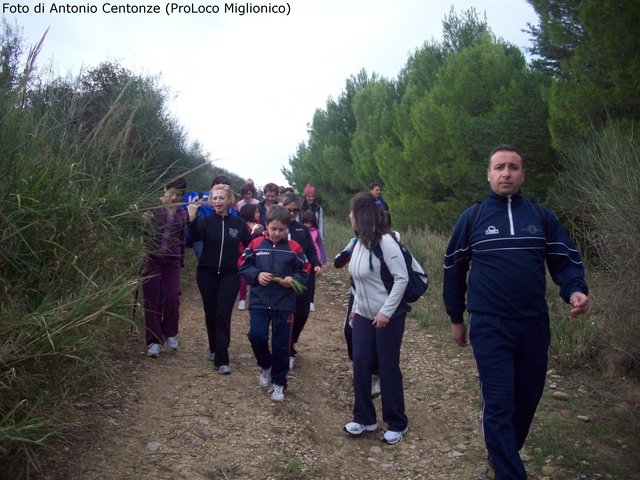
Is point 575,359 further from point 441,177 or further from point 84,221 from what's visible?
point 441,177

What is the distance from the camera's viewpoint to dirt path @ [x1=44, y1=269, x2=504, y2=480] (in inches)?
173

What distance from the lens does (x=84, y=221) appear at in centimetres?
402

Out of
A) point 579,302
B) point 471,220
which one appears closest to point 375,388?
point 471,220

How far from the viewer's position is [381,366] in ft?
16.4

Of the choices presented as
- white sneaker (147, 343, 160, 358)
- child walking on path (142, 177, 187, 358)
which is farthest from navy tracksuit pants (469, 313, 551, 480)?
white sneaker (147, 343, 160, 358)

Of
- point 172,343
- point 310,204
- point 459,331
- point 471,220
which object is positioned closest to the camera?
point 471,220

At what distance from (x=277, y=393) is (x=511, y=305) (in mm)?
2586

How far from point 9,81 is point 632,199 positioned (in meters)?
5.11

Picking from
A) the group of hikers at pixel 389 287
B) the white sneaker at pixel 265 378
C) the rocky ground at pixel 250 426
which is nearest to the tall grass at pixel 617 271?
the rocky ground at pixel 250 426

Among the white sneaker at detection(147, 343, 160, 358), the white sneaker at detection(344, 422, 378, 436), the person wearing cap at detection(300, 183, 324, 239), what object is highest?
the person wearing cap at detection(300, 183, 324, 239)

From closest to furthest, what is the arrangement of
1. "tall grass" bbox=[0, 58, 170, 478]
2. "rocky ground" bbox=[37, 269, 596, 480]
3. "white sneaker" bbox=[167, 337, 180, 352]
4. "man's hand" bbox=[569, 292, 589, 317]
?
1. "tall grass" bbox=[0, 58, 170, 478]
2. "man's hand" bbox=[569, 292, 589, 317]
3. "rocky ground" bbox=[37, 269, 596, 480]
4. "white sneaker" bbox=[167, 337, 180, 352]

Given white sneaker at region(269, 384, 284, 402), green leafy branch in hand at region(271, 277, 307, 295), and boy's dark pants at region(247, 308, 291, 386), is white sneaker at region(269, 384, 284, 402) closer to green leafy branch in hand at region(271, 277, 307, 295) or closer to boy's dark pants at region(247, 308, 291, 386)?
boy's dark pants at region(247, 308, 291, 386)

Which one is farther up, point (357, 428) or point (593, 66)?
point (593, 66)

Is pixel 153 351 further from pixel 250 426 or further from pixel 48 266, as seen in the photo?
pixel 48 266
